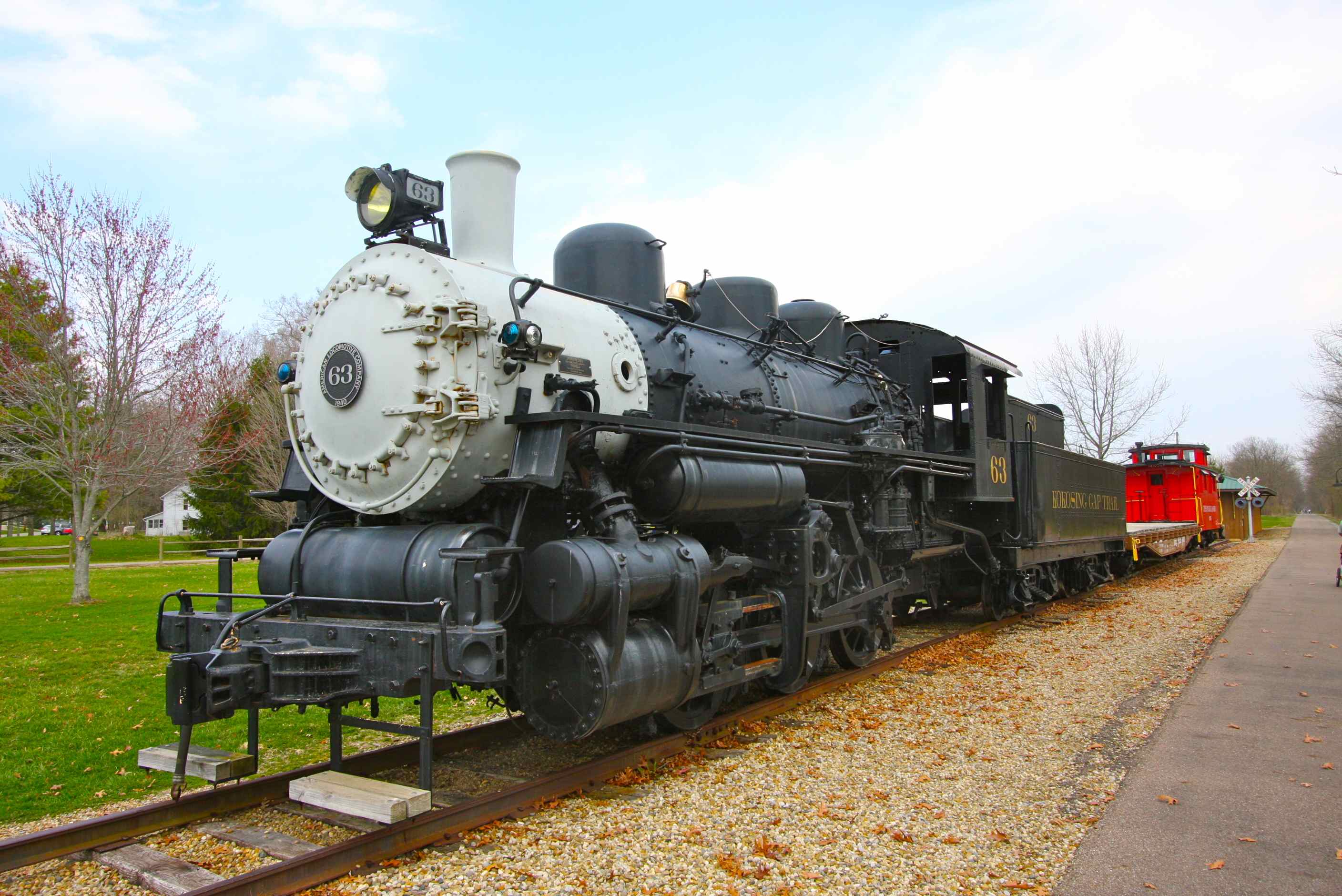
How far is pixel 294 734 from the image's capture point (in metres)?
6.81

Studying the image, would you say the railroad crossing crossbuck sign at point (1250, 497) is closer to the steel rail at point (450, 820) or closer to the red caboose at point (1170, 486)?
the red caboose at point (1170, 486)

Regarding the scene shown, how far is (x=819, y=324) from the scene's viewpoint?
9953 mm

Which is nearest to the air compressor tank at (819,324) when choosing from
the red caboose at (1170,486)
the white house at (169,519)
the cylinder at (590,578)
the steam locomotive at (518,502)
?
the steam locomotive at (518,502)

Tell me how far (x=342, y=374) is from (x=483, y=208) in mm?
1437

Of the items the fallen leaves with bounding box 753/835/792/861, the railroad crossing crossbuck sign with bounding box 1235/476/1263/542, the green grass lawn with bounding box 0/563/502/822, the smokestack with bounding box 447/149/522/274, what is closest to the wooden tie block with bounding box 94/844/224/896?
the green grass lawn with bounding box 0/563/502/822

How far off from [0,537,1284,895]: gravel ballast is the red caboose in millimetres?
21982

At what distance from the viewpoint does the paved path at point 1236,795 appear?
407 cm

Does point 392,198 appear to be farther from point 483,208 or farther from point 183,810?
point 183,810

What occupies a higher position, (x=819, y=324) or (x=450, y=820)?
(x=819, y=324)

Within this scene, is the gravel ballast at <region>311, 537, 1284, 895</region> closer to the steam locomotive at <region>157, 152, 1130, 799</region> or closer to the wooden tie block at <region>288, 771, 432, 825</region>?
the wooden tie block at <region>288, 771, 432, 825</region>

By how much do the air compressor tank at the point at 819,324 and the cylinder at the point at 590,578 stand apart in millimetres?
5127

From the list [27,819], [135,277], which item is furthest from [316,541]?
[135,277]

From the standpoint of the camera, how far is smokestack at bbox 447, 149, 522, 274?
5.87 metres

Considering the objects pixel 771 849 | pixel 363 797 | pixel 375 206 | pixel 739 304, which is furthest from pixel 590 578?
pixel 739 304
